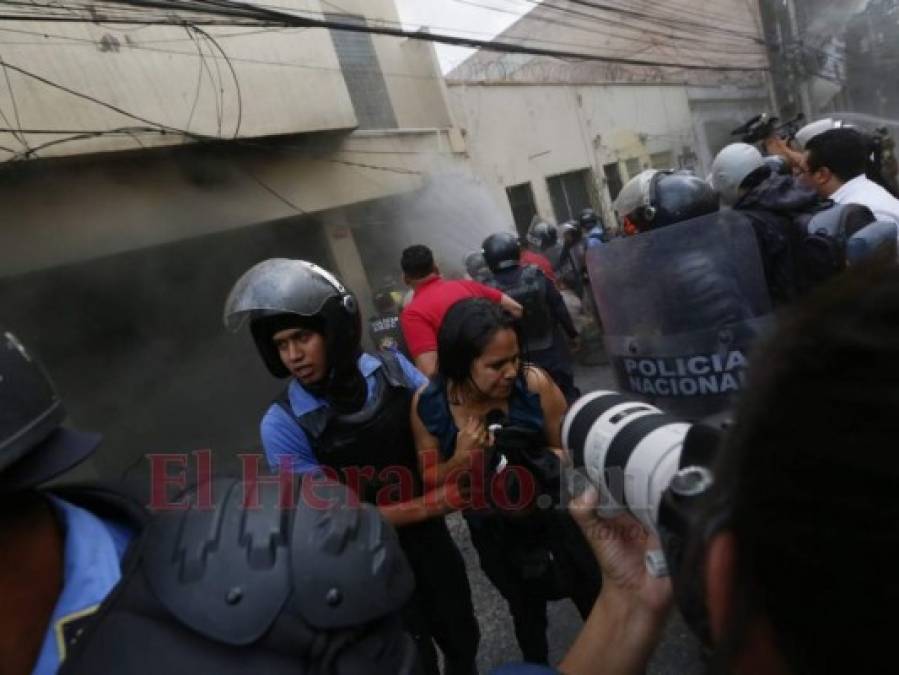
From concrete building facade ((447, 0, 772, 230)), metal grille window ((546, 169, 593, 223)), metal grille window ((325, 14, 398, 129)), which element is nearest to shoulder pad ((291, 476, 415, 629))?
metal grille window ((325, 14, 398, 129))

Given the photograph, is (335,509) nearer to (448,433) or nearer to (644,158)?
(448,433)

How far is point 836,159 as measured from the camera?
98.2 inches

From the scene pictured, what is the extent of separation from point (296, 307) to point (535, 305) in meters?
2.54

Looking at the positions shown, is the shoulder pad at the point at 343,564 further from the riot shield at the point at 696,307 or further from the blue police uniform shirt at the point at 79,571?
the riot shield at the point at 696,307

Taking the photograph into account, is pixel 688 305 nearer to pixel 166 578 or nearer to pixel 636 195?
pixel 636 195

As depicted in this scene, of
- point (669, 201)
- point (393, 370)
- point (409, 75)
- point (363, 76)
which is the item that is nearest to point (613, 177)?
point (409, 75)

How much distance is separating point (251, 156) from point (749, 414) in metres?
7.50

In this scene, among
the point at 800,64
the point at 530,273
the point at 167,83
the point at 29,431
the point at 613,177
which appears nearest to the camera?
the point at 29,431

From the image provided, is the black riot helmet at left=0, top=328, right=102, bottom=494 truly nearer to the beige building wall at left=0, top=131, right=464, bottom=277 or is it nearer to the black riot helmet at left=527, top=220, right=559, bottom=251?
the beige building wall at left=0, top=131, right=464, bottom=277

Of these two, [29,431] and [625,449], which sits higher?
[29,431]

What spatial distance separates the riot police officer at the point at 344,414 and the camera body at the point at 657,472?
740 millimetres

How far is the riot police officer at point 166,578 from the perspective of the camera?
0.72m

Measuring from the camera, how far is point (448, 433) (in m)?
1.79

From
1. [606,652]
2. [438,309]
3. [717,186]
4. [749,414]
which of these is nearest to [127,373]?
[438,309]
